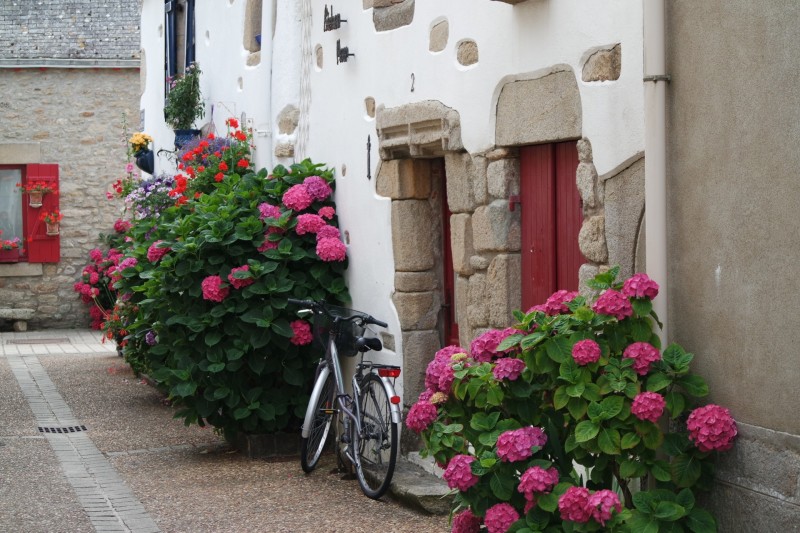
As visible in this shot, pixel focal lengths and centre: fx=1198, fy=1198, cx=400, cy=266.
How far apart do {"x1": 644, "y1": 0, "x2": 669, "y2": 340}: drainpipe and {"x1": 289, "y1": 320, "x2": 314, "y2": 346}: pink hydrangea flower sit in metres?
3.49

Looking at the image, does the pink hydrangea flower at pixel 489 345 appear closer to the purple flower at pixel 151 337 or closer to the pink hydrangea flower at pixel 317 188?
the pink hydrangea flower at pixel 317 188

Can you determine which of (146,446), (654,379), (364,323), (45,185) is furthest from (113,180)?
(654,379)

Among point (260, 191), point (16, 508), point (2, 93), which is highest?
point (2, 93)

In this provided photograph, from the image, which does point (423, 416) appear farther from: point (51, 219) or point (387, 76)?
point (51, 219)

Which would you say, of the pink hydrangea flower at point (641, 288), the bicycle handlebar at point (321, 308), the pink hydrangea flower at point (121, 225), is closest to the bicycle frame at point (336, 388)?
the bicycle handlebar at point (321, 308)

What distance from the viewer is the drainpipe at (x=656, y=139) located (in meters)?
4.38

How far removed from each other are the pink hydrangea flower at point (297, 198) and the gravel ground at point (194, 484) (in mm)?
1647

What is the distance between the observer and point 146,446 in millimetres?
8477

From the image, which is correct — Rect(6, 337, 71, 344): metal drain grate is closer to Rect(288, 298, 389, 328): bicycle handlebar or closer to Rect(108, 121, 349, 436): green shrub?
Rect(108, 121, 349, 436): green shrub

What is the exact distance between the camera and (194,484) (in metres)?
7.09

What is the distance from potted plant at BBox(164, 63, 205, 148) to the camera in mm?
11297

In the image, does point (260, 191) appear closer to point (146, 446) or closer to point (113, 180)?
point (146, 446)

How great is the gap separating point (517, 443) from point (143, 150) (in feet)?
32.1

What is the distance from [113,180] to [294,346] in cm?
1082
